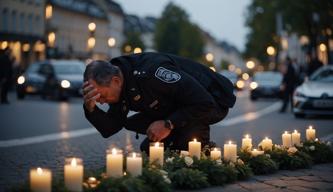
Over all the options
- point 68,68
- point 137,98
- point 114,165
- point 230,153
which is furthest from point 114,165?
point 68,68

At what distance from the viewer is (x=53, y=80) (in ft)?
103

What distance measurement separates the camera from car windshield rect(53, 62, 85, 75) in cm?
3188

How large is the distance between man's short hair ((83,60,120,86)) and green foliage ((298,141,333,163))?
8.76 feet

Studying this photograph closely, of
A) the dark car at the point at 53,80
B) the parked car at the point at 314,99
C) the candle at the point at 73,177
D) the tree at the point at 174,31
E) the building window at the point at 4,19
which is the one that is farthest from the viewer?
the tree at the point at 174,31

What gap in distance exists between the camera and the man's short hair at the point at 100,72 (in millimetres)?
6356

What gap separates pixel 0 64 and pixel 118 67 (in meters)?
21.1

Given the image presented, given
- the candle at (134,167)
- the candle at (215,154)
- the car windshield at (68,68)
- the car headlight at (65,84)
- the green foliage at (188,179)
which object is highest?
the car windshield at (68,68)

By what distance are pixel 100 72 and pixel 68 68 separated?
26.2 meters

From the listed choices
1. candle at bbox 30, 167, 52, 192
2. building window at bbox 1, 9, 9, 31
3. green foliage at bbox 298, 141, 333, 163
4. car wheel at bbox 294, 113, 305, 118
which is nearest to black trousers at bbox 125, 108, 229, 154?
green foliage at bbox 298, 141, 333, 163

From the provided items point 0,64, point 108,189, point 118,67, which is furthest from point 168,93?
point 0,64

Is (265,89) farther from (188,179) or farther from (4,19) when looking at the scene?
(4,19)

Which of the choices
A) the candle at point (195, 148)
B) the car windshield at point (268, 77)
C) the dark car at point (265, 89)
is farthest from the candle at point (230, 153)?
the car windshield at point (268, 77)

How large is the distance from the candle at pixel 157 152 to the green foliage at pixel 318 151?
2.23 metres

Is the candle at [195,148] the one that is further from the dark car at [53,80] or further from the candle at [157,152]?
the dark car at [53,80]
